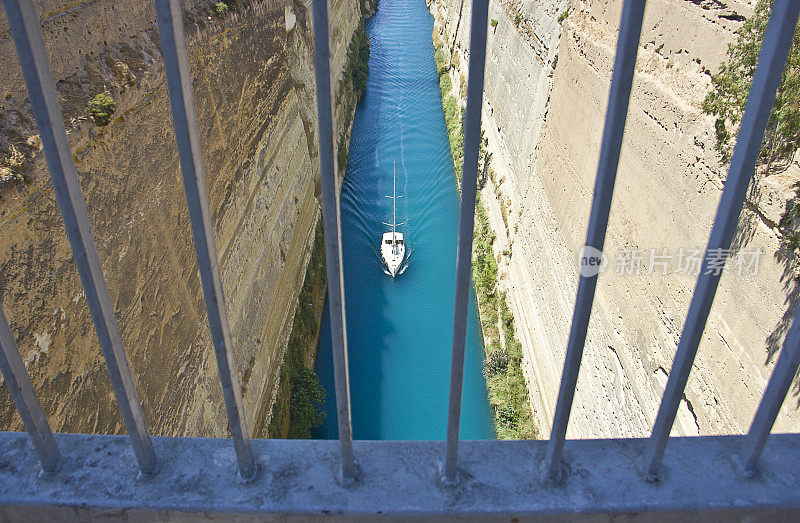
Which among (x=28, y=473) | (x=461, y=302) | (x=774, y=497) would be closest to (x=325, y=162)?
(x=461, y=302)

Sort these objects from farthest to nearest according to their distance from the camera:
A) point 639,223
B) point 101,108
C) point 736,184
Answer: point 639,223 < point 101,108 < point 736,184

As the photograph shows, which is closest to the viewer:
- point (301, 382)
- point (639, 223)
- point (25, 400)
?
point (25, 400)

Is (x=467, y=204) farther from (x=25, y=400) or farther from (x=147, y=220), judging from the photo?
(x=147, y=220)

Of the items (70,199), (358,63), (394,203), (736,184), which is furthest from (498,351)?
(358,63)

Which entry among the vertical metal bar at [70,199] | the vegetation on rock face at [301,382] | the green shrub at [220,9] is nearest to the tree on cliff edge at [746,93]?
the vertical metal bar at [70,199]

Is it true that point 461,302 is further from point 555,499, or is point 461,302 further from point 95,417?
point 95,417

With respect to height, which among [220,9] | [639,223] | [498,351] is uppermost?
[220,9]

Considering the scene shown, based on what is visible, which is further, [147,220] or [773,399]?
[147,220]
